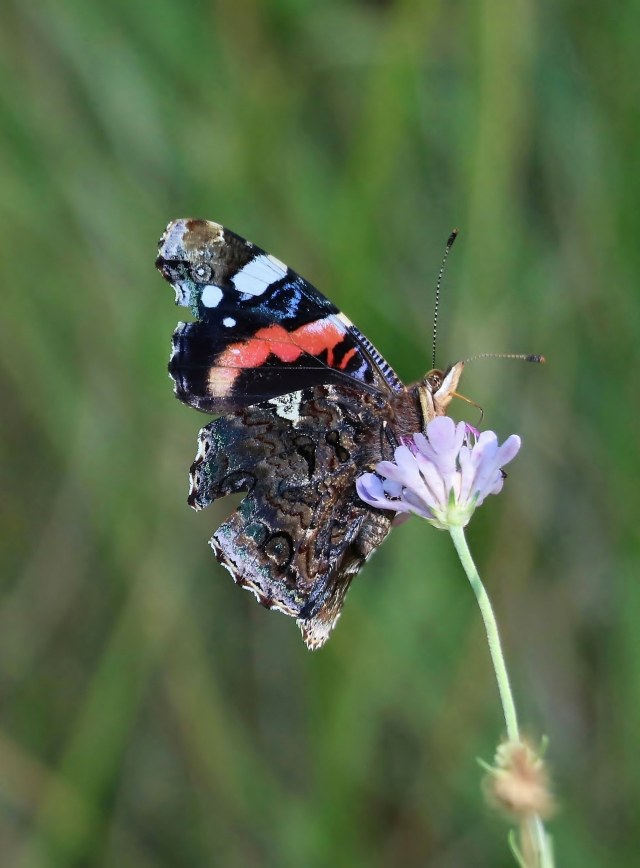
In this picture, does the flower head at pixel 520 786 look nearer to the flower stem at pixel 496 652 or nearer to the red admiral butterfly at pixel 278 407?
the flower stem at pixel 496 652

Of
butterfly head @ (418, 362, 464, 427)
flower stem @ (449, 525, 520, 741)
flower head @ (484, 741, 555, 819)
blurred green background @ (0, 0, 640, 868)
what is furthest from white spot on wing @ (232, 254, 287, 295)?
flower head @ (484, 741, 555, 819)

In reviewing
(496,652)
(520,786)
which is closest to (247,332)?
(496,652)

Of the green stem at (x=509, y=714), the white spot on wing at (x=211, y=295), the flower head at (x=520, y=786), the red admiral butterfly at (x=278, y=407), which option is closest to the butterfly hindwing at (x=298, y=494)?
the red admiral butterfly at (x=278, y=407)

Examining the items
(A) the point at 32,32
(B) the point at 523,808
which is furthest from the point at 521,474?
(B) the point at 523,808

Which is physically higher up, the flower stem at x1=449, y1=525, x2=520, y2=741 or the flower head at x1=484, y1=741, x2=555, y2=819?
the flower stem at x1=449, y1=525, x2=520, y2=741

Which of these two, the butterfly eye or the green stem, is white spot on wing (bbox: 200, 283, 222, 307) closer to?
the butterfly eye
